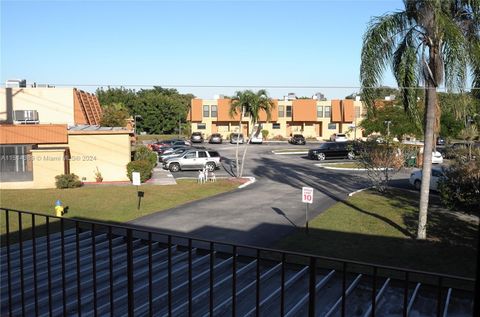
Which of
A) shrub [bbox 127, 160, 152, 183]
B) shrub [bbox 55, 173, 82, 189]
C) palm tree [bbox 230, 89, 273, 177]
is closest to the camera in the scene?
shrub [bbox 55, 173, 82, 189]

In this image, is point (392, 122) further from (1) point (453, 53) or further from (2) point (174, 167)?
(1) point (453, 53)

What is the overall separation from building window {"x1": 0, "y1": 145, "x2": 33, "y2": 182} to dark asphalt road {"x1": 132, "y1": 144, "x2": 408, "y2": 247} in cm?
920

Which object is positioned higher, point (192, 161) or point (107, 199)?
point (192, 161)

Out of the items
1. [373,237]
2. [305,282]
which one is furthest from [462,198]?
[305,282]

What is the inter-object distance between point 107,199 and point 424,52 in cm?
1498

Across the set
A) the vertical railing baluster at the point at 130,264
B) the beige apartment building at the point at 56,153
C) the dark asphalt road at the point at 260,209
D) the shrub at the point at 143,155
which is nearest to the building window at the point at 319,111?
the dark asphalt road at the point at 260,209

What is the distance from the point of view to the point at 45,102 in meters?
38.3

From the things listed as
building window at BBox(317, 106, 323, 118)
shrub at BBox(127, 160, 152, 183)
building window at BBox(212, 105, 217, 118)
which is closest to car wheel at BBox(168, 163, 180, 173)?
shrub at BBox(127, 160, 152, 183)

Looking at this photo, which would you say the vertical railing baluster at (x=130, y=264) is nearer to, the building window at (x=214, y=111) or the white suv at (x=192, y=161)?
the white suv at (x=192, y=161)

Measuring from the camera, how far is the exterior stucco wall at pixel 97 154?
28109mm

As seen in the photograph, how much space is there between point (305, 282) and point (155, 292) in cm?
295

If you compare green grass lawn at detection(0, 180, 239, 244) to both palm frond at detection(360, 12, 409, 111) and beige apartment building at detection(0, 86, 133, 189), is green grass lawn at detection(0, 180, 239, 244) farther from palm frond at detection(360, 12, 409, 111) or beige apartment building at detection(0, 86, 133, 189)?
palm frond at detection(360, 12, 409, 111)

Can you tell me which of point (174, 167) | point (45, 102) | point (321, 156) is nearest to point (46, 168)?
point (174, 167)

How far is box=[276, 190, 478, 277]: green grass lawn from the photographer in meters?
11.9
